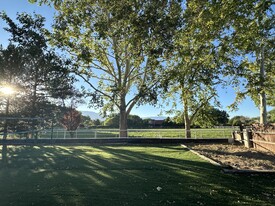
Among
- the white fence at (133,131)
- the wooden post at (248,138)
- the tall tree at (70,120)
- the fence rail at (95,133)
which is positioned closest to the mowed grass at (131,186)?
the wooden post at (248,138)

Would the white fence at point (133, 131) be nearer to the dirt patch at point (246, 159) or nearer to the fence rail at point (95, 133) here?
the fence rail at point (95, 133)

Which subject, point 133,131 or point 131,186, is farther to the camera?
point 133,131

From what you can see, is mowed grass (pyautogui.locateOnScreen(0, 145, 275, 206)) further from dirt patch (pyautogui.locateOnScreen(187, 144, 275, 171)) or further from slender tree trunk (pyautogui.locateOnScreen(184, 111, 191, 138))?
slender tree trunk (pyautogui.locateOnScreen(184, 111, 191, 138))

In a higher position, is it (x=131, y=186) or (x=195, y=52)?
(x=195, y=52)

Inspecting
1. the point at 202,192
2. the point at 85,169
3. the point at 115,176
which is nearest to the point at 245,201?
the point at 202,192

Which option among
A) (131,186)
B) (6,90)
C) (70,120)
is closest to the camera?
(131,186)

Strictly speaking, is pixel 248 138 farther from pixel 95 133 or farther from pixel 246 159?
pixel 95 133

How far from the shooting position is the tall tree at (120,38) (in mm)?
9289

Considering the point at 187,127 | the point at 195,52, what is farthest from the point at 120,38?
the point at 187,127

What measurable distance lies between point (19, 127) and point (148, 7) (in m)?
11.3

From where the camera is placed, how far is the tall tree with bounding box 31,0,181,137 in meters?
9.29

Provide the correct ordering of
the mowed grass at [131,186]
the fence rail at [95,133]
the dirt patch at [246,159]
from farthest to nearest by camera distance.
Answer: the fence rail at [95,133] → the dirt patch at [246,159] → the mowed grass at [131,186]

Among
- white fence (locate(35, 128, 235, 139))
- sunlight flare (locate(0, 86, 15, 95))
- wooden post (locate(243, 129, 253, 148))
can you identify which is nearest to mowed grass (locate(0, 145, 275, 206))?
wooden post (locate(243, 129, 253, 148))

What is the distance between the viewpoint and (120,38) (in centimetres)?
1115
